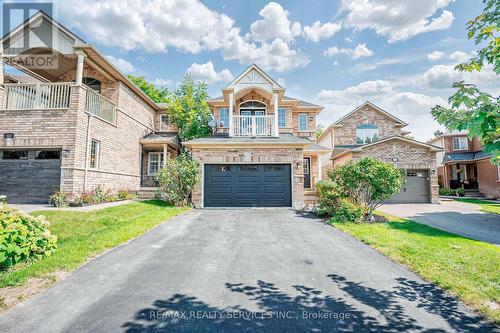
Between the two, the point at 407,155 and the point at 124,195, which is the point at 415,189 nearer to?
the point at 407,155

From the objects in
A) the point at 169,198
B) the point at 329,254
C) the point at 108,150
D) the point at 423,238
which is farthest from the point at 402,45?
the point at 108,150

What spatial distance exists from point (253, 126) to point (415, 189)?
1233 centimetres

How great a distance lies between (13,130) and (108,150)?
149 inches

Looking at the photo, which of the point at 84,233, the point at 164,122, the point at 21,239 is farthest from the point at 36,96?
the point at 21,239

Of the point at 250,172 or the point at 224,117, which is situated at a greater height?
the point at 224,117

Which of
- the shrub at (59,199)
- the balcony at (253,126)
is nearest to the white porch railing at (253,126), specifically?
the balcony at (253,126)

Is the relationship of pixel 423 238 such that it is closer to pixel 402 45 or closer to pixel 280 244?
pixel 280 244

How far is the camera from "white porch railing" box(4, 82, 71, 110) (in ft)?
36.2

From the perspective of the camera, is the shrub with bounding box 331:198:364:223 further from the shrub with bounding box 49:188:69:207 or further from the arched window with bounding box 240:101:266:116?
the shrub with bounding box 49:188:69:207

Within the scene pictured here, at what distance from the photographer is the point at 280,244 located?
20.3 ft

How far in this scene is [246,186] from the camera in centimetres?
1239

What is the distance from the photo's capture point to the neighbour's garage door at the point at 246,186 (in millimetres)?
12328

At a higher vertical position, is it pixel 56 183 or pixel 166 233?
pixel 56 183

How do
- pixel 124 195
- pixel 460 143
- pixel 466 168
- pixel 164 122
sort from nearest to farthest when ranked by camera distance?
pixel 124 195, pixel 164 122, pixel 466 168, pixel 460 143
